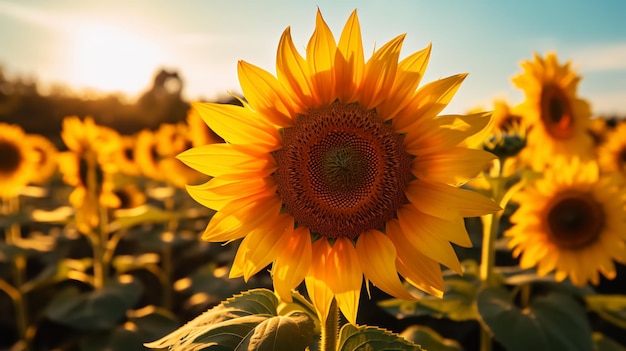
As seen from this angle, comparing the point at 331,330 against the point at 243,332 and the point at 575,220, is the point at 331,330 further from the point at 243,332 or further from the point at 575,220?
the point at 575,220

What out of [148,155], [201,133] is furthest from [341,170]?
[148,155]

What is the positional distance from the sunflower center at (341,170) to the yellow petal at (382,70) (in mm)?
86

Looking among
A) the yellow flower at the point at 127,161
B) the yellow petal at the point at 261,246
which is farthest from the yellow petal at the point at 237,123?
the yellow flower at the point at 127,161

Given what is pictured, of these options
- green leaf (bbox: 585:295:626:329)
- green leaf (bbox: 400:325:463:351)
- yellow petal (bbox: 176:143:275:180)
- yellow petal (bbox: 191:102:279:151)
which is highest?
yellow petal (bbox: 191:102:279:151)

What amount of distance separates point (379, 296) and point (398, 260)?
259 centimetres

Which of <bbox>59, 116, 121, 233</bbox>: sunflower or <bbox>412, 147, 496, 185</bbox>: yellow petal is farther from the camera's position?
<bbox>59, 116, 121, 233</bbox>: sunflower

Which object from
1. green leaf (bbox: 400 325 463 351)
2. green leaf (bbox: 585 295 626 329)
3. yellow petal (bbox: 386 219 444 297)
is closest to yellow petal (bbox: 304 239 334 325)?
yellow petal (bbox: 386 219 444 297)

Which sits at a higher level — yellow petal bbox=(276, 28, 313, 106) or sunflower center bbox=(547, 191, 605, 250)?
yellow petal bbox=(276, 28, 313, 106)

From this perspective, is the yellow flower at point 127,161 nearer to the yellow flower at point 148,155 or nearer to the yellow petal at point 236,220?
the yellow flower at point 148,155

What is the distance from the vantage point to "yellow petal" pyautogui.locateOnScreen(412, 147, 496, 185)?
156cm

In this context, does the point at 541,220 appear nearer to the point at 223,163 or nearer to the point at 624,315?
the point at 624,315

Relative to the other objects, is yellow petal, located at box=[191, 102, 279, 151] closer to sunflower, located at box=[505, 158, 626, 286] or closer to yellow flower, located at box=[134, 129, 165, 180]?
sunflower, located at box=[505, 158, 626, 286]

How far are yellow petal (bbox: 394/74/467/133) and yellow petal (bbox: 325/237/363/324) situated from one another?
15.5 inches

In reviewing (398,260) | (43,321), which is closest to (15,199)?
(43,321)
